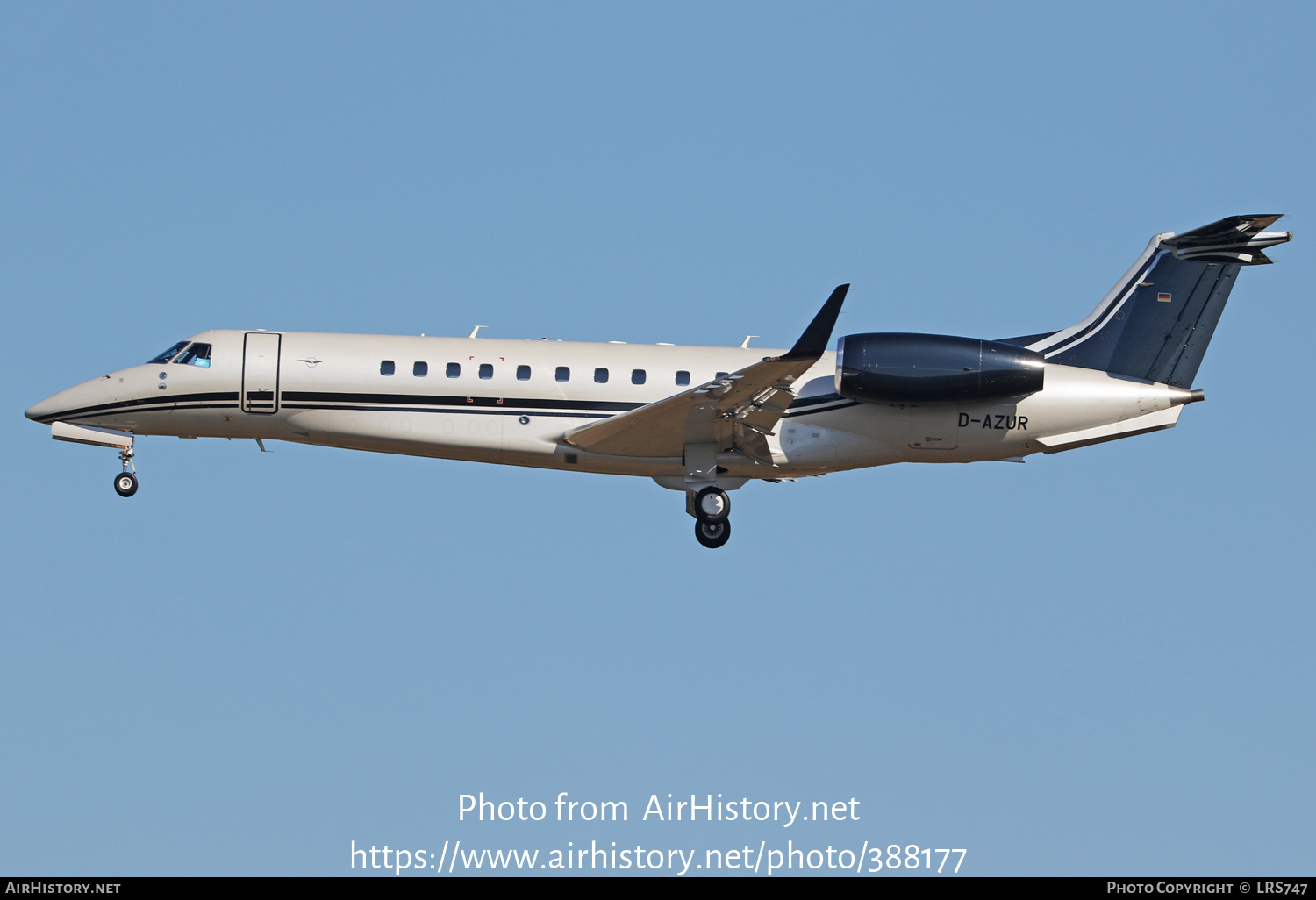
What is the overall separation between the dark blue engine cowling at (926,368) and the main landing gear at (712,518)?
286 cm

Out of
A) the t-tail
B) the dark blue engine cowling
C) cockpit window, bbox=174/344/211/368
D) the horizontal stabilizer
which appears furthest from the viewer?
cockpit window, bbox=174/344/211/368

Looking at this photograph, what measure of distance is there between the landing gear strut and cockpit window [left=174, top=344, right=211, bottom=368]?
1.85 metres

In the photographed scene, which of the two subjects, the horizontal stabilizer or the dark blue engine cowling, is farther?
the horizontal stabilizer

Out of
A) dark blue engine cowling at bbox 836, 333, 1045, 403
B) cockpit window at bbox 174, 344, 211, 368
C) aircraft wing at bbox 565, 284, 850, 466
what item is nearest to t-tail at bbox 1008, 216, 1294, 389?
dark blue engine cowling at bbox 836, 333, 1045, 403

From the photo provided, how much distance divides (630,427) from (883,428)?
13.9ft

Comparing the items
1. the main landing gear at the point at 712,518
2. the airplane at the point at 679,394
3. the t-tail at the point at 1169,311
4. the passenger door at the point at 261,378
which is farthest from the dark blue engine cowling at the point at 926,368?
the passenger door at the point at 261,378

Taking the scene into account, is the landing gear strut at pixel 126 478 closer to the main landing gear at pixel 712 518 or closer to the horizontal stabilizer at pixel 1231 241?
the main landing gear at pixel 712 518

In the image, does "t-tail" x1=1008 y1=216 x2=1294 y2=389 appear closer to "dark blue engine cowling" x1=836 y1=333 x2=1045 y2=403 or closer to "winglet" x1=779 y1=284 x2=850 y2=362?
"dark blue engine cowling" x1=836 y1=333 x2=1045 y2=403

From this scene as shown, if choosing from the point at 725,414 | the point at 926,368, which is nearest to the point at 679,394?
the point at 725,414

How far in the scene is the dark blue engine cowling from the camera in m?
22.7

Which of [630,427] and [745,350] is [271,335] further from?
[745,350]

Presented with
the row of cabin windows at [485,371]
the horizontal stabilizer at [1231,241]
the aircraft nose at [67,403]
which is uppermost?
the horizontal stabilizer at [1231,241]

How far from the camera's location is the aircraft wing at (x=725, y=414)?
69.5ft

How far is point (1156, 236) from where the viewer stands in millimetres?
25125
